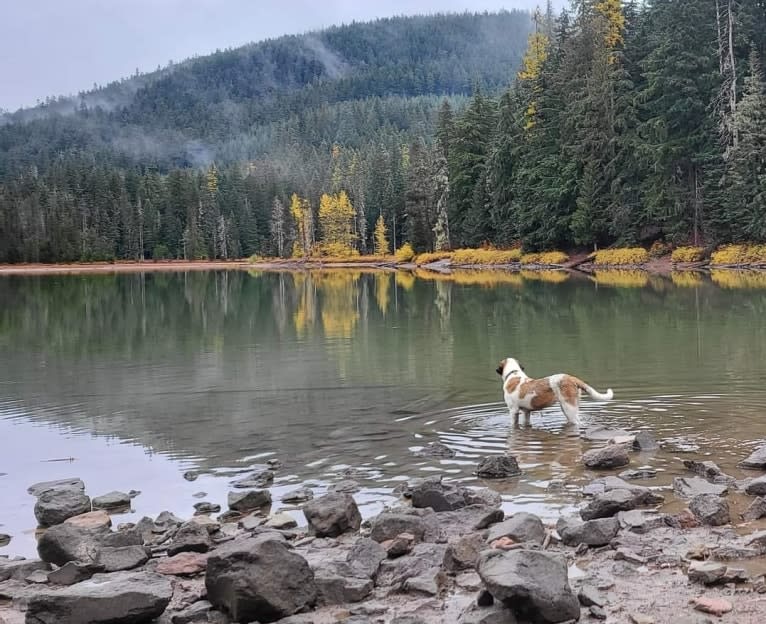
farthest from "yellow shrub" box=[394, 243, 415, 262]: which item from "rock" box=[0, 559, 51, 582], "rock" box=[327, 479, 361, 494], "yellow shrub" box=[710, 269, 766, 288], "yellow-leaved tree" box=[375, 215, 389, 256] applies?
"rock" box=[0, 559, 51, 582]

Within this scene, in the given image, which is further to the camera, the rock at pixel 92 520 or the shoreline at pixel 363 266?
the shoreline at pixel 363 266

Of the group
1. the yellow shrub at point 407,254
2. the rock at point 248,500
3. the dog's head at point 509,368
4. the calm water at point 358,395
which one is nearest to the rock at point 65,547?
the calm water at point 358,395

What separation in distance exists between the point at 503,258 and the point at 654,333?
47823 millimetres

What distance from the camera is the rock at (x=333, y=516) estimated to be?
670cm

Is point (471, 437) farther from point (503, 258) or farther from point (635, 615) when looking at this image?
point (503, 258)

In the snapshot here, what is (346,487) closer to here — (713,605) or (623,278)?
(713,605)

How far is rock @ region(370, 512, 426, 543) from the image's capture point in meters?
6.24

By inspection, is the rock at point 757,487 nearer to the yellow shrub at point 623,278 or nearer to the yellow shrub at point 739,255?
the yellow shrub at point 623,278

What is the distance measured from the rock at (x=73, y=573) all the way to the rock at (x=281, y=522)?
1555mm

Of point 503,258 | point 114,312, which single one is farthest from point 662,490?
point 503,258

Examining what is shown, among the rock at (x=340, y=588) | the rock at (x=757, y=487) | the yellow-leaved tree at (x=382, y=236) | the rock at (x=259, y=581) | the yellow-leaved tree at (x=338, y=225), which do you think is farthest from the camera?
the yellow-leaved tree at (x=338, y=225)

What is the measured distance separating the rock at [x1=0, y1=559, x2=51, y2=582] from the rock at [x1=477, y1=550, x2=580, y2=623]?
3.67 meters

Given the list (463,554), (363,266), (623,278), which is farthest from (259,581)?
(363,266)

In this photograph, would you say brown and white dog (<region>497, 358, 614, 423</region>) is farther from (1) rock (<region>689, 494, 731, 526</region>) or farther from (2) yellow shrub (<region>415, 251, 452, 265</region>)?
(2) yellow shrub (<region>415, 251, 452, 265</region>)
